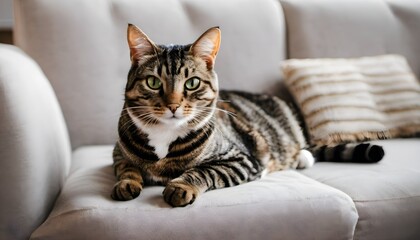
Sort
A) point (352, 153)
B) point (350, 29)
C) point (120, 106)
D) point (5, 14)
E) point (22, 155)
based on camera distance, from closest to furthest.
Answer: point (22, 155)
point (352, 153)
point (120, 106)
point (350, 29)
point (5, 14)

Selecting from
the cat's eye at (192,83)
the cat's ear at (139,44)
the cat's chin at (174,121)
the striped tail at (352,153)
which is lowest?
the striped tail at (352,153)

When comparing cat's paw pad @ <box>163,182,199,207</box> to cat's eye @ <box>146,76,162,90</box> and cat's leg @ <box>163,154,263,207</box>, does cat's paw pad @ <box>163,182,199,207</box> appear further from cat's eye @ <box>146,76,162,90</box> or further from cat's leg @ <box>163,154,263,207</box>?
cat's eye @ <box>146,76,162,90</box>

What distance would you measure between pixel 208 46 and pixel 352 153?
61cm

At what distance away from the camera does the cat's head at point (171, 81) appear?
1.14 metres

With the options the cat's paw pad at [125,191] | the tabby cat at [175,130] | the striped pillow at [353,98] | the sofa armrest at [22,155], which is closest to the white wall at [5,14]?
the sofa armrest at [22,155]

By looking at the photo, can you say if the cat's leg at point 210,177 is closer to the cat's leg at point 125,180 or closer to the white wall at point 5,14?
the cat's leg at point 125,180

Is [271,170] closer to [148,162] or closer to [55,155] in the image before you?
[148,162]

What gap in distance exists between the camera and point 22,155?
1.03 m

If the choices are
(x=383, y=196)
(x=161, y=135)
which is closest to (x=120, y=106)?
(x=161, y=135)

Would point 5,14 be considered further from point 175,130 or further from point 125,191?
point 125,191

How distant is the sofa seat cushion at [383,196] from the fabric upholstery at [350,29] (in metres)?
0.70

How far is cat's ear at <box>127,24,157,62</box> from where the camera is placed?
3.78ft

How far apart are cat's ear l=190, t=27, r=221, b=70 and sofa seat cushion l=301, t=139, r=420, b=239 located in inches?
19.1

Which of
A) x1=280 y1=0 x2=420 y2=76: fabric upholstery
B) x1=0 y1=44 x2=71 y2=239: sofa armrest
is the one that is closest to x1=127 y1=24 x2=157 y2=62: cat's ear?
x1=0 y1=44 x2=71 y2=239: sofa armrest
